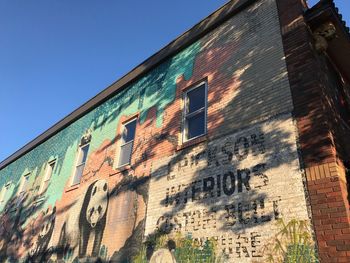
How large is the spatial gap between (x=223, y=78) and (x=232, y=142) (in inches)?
74.7

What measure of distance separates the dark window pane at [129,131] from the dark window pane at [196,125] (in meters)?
2.63

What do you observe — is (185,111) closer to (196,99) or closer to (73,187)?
(196,99)

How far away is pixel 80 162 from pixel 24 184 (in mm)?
5700

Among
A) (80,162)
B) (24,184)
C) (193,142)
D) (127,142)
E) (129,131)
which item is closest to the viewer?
(193,142)

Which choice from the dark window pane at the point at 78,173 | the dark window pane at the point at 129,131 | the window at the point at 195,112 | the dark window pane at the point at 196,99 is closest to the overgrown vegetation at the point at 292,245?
the window at the point at 195,112

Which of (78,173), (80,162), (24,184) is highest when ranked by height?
(24,184)

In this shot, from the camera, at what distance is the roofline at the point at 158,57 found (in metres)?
8.20

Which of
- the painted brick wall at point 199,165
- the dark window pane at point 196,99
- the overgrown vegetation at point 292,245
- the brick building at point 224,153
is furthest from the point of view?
the dark window pane at point 196,99

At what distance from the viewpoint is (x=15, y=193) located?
51.2 ft

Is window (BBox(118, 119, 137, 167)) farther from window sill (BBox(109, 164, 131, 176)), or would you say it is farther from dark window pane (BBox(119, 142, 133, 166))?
window sill (BBox(109, 164, 131, 176))

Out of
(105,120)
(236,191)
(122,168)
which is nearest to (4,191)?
(105,120)

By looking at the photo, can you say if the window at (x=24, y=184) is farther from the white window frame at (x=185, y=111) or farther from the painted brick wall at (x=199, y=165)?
the white window frame at (x=185, y=111)

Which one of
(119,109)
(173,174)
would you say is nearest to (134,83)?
(119,109)

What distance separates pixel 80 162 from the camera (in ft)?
38.9
